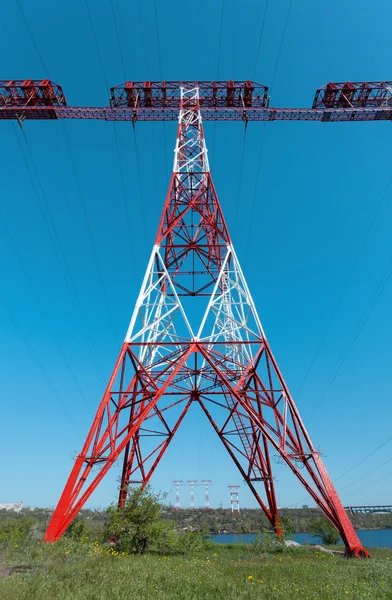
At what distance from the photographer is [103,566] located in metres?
8.55

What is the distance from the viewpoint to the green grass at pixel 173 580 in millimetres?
5902

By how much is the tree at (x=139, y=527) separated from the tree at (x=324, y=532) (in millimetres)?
28987

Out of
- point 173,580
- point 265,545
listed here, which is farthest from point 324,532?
point 173,580

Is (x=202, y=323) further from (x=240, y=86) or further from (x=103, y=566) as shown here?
(x=240, y=86)

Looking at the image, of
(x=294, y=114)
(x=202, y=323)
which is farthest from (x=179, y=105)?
(x=202, y=323)

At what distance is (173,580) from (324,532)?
3764 cm

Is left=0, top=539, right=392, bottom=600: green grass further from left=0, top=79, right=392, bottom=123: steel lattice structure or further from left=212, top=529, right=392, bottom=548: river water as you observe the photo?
left=0, top=79, right=392, bottom=123: steel lattice structure

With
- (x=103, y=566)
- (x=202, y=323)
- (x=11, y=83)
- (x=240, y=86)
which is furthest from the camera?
(x=240, y=86)

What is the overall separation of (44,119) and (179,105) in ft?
33.1

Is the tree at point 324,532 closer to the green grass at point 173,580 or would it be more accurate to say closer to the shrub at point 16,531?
the shrub at point 16,531

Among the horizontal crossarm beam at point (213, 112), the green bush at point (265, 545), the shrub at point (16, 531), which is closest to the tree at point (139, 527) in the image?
the green bush at point (265, 545)

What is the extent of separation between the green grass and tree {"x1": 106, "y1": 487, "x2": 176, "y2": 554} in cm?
371

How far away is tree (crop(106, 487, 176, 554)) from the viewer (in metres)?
13.8

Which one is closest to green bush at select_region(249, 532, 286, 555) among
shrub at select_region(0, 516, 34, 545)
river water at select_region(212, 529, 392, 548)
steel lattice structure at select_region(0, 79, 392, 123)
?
river water at select_region(212, 529, 392, 548)
